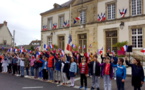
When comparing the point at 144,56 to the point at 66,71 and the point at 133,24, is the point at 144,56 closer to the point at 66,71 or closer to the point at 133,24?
the point at 133,24

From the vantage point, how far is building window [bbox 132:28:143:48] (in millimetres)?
17127

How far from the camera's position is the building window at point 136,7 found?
17.2 meters

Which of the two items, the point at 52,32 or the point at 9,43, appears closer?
the point at 52,32

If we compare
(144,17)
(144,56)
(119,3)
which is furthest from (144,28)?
(119,3)

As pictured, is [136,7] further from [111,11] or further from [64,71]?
[64,71]

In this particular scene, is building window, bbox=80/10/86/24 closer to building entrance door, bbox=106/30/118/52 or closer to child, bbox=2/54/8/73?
building entrance door, bbox=106/30/118/52

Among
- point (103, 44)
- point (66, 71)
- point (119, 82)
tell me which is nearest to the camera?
point (119, 82)

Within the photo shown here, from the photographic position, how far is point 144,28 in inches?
657

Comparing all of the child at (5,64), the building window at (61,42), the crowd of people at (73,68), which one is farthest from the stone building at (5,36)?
the crowd of people at (73,68)

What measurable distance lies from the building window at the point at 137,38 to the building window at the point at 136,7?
71.6 inches

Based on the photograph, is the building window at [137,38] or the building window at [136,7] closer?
the building window at [137,38]

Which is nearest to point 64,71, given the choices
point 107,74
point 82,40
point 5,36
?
point 107,74

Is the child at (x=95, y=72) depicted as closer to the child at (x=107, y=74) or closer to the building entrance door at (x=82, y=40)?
the child at (x=107, y=74)

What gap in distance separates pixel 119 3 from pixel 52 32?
12.5 meters
